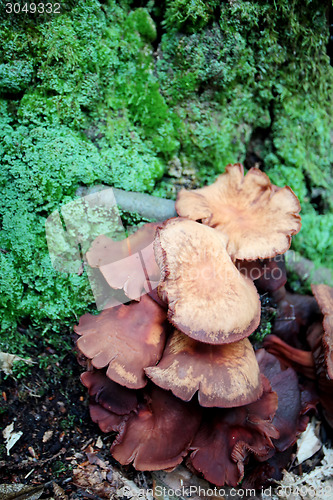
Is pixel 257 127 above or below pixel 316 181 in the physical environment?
above

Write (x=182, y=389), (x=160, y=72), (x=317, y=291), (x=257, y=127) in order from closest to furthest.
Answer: (x=182, y=389), (x=317, y=291), (x=160, y=72), (x=257, y=127)

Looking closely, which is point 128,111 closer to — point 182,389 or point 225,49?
point 225,49

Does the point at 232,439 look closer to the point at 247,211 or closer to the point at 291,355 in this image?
the point at 291,355

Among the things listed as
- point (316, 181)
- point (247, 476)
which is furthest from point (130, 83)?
point (247, 476)

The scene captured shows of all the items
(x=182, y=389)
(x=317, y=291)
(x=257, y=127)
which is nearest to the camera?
(x=182, y=389)

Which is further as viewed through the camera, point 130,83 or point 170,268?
Result: point 130,83

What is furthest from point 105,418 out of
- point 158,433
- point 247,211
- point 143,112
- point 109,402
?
point 143,112

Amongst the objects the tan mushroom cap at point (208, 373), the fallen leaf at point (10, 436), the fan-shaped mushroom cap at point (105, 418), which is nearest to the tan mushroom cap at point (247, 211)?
the tan mushroom cap at point (208, 373)

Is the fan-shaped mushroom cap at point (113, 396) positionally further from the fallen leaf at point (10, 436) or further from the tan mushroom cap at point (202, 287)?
the tan mushroom cap at point (202, 287)

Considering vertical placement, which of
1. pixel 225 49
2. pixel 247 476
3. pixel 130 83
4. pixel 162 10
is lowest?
pixel 247 476
